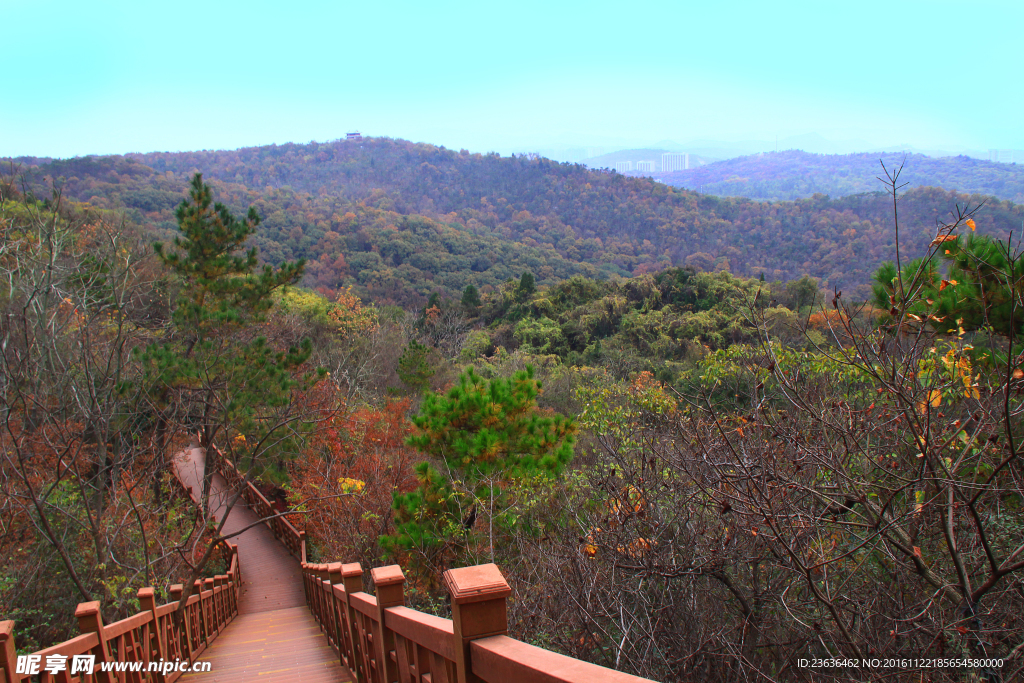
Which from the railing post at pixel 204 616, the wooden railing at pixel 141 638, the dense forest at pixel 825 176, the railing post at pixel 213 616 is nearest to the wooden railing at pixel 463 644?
the wooden railing at pixel 141 638

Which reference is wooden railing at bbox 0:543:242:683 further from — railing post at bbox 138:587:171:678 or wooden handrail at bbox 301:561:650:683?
wooden handrail at bbox 301:561:650:683

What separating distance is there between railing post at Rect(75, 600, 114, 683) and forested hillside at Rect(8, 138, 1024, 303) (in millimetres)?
38950

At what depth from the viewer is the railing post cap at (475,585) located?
1.40 metres

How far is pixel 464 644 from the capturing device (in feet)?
4.75

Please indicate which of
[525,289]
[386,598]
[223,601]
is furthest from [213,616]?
[525,289]

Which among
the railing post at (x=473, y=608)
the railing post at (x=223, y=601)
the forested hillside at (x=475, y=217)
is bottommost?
the railing post at (x=223, y=601)

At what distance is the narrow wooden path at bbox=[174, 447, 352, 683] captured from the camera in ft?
14.9

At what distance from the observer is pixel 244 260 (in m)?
14.7

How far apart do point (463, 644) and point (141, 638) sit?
3.82 metres

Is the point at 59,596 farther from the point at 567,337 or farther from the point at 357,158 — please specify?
the point at 357,158

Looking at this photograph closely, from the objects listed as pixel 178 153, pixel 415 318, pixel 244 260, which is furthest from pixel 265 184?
pixel 244 260

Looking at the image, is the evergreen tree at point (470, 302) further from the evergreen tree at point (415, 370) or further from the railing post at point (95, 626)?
the railing post at point (95, 626)

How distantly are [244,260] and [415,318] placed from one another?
19.9 meters

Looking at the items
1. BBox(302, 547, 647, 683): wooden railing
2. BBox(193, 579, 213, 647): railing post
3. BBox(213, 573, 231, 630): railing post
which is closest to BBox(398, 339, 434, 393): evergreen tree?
BBox(213, 573, 231, 630): railing post
